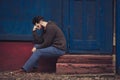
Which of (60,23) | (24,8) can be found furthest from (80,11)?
(24,8)

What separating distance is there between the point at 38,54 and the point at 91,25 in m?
1.46

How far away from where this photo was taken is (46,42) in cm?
1091

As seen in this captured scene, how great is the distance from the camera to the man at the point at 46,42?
10.9m

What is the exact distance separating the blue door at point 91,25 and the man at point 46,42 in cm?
44

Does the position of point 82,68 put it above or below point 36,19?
below

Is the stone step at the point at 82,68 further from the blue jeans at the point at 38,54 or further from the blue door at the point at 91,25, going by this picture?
the blue door at the point at 91,25

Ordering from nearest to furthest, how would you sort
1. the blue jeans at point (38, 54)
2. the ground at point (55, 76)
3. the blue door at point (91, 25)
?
the ground at point (55, 76) → the blue jeans at point (38, 54) → the blue door at point (91, 25)

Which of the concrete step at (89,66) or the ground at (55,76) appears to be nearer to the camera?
the ground at (55,76)

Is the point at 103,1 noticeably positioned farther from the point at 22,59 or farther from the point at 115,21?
the point at 22,59

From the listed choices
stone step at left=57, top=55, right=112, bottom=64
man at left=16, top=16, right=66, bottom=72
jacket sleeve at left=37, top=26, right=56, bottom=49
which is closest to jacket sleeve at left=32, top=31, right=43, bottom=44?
man at left=16, top=16, right=66, bottom=72

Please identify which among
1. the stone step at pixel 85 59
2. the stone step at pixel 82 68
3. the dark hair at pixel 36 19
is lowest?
the stone step at pixel 82 68

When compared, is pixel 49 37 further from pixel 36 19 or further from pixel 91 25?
pixel 91 25

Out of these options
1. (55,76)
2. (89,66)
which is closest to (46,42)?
(55,76)

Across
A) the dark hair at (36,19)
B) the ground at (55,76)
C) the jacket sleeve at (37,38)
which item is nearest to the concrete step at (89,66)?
the ground at (55,76)
